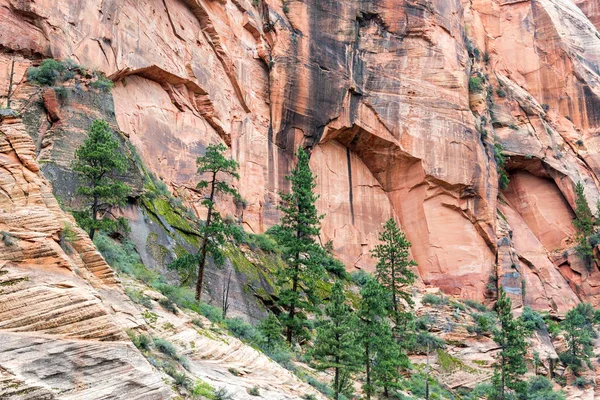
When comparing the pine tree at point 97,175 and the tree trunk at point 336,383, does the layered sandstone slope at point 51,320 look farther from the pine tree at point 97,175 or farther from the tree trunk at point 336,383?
the tree trunk at point 336,383

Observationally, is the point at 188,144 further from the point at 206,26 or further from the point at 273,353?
the point at 273,353

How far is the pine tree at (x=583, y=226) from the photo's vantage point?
5122 centimetres

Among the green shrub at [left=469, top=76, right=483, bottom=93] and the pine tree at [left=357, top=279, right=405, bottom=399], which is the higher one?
the green shrub at [left=469, top=76, right=483, bottom=93]

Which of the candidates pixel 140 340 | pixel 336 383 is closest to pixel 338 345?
pixel 336 383

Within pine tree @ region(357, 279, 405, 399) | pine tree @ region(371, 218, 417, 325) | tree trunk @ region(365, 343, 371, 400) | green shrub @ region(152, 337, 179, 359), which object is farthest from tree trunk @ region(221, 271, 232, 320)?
pine tree @ region(371, 218, 417, 325)

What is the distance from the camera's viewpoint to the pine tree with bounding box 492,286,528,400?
32.2 m

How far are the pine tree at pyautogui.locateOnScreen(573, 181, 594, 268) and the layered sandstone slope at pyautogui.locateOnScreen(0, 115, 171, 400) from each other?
46.8 metres

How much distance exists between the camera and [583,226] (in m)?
52.0

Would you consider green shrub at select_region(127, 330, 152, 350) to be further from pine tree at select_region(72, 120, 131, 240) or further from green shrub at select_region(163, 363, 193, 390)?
pine tree at select_region(72, 120, 131, 240)

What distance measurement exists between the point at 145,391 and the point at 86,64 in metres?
22.6

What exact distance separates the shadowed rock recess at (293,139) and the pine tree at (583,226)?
87cm

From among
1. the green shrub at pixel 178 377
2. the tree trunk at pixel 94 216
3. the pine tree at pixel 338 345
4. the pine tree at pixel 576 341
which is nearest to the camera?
the green shrub at pixel 178 377

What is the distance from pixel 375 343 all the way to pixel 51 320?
17.8 meters

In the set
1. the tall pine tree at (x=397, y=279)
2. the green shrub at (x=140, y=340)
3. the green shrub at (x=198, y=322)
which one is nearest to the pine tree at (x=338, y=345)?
the green shrub at (x=198, y=322)
